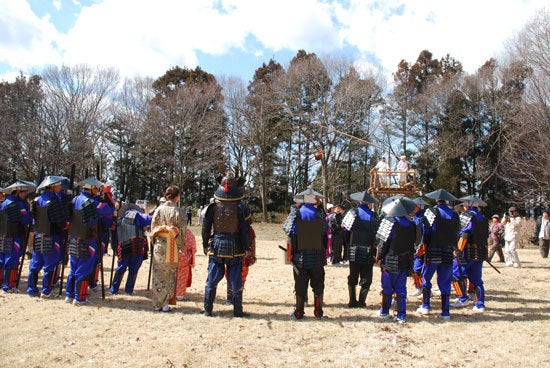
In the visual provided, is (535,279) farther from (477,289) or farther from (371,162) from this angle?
(371,162)

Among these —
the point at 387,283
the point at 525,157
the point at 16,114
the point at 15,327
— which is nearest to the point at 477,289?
the point at 387,283

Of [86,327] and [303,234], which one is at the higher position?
[303,234]

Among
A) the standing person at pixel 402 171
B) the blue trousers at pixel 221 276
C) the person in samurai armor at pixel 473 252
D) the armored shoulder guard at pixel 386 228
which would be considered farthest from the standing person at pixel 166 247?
the standing person at pixel 402 171

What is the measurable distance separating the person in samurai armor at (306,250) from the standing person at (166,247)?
5.65ft

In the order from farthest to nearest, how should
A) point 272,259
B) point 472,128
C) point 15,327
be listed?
point 472,128, point 272,259, point 15,327

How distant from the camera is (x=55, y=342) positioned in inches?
→ 219

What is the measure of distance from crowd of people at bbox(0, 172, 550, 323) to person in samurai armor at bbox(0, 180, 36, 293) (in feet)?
0.06

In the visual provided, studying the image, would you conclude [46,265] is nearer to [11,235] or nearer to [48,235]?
[48,235]

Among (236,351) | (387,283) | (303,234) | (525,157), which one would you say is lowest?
(236,351)

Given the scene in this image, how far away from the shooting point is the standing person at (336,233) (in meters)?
12.9

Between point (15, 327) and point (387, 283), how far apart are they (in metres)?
5.30

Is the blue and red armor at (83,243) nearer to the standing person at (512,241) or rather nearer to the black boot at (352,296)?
the black boot at (352,296)

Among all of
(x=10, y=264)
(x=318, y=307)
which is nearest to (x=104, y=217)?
(x=10, y=264)

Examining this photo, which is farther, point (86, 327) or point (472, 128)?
point (472, 128)
